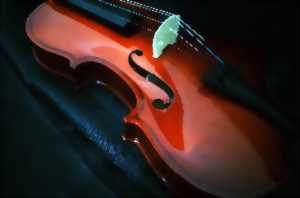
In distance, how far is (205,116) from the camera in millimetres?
810

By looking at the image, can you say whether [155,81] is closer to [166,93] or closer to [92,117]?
[166,93]

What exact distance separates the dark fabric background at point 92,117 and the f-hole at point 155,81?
21cm

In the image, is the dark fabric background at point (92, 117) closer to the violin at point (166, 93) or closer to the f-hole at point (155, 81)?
the violin at point (166, 93)

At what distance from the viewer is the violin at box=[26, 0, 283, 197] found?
2.41ft

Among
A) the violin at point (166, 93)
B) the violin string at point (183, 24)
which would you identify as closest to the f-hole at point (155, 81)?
the violin at point (166, 93)

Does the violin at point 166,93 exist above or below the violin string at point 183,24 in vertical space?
below

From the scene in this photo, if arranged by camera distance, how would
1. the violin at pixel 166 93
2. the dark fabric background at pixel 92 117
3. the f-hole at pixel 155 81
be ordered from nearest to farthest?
the violin at pixel 166 93, the f-hole at pixel 155 81, the dark fabric background at pixel 92 117

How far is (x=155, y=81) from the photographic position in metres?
0.88

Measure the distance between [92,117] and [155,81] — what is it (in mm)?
297

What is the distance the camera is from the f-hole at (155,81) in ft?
2.74

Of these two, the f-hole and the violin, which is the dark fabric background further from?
the f-hole

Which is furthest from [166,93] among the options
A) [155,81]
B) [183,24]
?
[183,24]

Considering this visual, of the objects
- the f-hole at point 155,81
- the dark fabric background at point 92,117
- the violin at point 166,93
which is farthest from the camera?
the dark fabric background at point 92,117

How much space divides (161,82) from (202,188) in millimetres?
297
